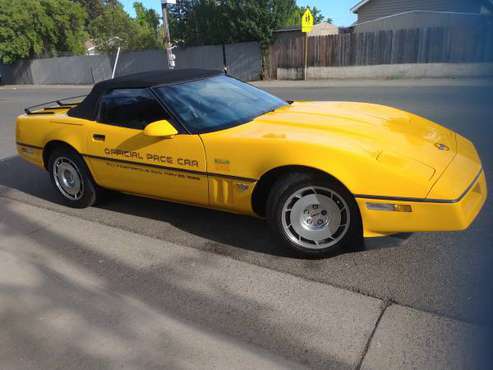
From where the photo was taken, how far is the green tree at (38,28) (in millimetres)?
28578

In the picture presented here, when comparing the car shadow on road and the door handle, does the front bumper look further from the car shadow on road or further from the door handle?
the door handle

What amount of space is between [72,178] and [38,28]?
97.3 ft

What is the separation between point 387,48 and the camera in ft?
57.8

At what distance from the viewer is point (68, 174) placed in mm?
4684

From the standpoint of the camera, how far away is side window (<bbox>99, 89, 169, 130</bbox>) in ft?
12.7

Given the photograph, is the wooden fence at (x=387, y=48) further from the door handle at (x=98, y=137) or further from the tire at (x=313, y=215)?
the door handle at (x=98, y=137)

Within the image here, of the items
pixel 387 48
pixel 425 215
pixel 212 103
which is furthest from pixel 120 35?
pixel 425 215

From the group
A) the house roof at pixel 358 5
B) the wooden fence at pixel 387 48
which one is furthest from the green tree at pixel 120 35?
the house roof at pixel 358 5

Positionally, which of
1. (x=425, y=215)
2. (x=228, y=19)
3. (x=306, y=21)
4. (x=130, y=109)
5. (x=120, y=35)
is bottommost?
(x=425, y=215)

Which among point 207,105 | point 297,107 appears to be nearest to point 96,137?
point 207,105

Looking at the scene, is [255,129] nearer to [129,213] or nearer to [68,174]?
[129,213]

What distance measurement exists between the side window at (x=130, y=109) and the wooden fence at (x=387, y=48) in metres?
14.2

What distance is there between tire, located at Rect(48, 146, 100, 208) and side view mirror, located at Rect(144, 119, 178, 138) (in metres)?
1.22

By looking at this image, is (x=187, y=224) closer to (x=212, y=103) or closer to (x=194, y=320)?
(x=212, y=103)
